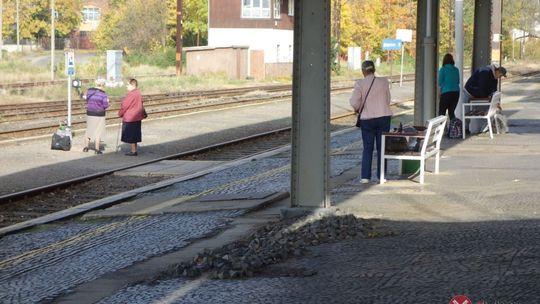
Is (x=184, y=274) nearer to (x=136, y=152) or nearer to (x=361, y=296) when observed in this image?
(x=361, y=296)

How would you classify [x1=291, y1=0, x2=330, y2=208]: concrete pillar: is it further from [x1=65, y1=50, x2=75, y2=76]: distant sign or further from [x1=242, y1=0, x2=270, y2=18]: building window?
[x1=242, y1=0, x2=270, y2=18]: building window

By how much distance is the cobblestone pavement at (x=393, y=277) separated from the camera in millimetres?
6848

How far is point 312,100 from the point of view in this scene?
401 inches

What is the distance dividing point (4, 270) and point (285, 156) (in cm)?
1102

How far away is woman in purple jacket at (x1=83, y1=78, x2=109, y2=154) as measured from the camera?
2145cm

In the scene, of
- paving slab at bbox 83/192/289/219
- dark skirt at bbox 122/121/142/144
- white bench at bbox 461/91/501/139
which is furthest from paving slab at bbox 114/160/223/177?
white bench at bbox 461/91/501/139

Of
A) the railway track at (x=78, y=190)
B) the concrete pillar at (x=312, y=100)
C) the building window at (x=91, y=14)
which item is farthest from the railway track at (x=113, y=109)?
the building window at (x=91, y=14)

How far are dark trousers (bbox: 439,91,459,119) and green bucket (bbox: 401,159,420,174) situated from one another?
254 inches

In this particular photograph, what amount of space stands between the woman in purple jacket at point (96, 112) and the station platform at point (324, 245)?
6116mm

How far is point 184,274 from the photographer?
26.1 feet

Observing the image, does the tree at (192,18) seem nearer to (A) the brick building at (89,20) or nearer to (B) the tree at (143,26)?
(B) the tree at (143,26)

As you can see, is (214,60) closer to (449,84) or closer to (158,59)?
(158,59)

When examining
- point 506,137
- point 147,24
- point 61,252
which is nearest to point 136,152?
point 506,137

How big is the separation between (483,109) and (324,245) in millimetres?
14554
